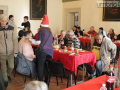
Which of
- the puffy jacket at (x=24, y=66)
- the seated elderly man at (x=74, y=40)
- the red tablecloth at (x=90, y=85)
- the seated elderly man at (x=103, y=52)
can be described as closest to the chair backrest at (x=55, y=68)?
the puffy jacket at (x=24, y=66)

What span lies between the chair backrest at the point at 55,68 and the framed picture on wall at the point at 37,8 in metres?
7.11

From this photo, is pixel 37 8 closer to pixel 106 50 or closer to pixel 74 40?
pixel 74 40

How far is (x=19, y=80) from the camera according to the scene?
4402mm

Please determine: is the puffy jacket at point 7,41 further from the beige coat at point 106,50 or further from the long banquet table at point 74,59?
the beige coat at point 106,50

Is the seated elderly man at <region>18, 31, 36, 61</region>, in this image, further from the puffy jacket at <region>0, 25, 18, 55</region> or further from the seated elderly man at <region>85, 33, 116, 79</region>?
the seated elderly man at <region>85, 33, 116, 79</region>

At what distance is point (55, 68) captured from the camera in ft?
11.3

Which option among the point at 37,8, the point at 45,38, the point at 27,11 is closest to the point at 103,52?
the point at 45,38

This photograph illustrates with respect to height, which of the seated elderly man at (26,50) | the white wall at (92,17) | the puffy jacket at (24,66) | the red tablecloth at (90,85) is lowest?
the puffy jacket at (24,66)

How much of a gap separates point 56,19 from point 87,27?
2.44 m

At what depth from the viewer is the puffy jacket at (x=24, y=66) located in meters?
3.88

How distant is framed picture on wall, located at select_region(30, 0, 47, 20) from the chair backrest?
7.11m

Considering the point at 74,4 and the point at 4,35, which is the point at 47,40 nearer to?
the point at 4,35

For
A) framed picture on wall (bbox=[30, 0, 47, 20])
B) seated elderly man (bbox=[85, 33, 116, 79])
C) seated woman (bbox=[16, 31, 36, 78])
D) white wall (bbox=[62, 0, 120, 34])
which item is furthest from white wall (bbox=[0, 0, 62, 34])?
seated elderly man (bbox=[85, 33, 116, 79])

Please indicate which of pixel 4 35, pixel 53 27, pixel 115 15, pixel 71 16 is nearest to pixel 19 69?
pixel 4 35
